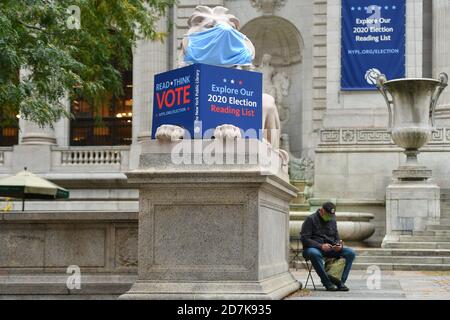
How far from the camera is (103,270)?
11328 mm

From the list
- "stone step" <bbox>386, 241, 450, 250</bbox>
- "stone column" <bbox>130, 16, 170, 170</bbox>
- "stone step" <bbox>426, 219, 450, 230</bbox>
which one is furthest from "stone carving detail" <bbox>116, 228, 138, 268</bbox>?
"stone column" <bbox>130, 16, 170, 170</bbox>

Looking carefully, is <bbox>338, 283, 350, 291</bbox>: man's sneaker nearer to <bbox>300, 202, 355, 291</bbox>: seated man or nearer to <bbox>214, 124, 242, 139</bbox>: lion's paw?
<bbox>300, 202, 355, 291</bbox>: seated man

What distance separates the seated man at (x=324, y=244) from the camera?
13047mm

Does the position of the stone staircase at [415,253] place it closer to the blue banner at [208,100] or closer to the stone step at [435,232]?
the stone step at [435,232]

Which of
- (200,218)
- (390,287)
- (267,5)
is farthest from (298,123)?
(200,218)

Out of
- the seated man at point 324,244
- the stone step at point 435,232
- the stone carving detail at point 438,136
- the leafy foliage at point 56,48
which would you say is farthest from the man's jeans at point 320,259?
the stone carving detail at point 438,136

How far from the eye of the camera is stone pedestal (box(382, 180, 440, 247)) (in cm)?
2397

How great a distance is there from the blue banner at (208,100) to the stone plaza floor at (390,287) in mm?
2513

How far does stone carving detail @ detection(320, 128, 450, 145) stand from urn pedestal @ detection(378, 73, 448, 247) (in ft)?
16.1

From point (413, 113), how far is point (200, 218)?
15394 mm

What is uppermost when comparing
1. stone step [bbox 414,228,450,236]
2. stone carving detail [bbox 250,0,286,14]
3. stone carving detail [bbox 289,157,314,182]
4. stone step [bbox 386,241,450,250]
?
stone carving detail [bbox 250,0,286,14]

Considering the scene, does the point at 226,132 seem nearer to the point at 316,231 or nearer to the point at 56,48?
the point at 316,231

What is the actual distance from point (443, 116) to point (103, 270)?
21226mm
